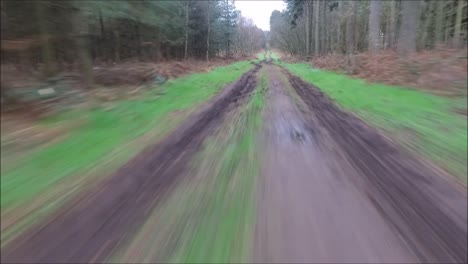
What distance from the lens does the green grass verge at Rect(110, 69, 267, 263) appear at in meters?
2.61

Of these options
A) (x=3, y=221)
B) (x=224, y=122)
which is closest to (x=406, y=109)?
(x=224, y=122)

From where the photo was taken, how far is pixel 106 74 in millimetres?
13641

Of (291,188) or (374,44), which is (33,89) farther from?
(374,44)

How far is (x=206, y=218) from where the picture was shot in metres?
3.13

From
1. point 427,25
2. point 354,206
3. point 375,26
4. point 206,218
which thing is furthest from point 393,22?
point 206,218

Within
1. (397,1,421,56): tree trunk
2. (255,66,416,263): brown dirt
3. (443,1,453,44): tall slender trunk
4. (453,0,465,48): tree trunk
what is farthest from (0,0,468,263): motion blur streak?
(443,1,453,44): tall slender trunk

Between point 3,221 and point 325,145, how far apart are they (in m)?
4.32

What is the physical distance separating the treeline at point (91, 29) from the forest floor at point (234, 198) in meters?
4.02

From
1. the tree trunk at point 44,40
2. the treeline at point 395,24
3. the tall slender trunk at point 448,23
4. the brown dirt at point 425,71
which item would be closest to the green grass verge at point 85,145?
the tree trunk at point 44,40

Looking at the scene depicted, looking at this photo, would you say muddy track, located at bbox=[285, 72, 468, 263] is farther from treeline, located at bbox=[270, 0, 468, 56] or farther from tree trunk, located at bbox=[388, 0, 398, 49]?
tree trunk, located at bbox=[388, 0, 398, 49]

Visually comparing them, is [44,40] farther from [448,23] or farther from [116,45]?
[448,23]

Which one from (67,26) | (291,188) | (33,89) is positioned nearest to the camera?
(291,188)

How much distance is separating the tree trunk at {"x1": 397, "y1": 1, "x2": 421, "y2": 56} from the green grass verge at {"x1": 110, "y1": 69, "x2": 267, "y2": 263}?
1207 cm

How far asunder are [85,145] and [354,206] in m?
4.47
